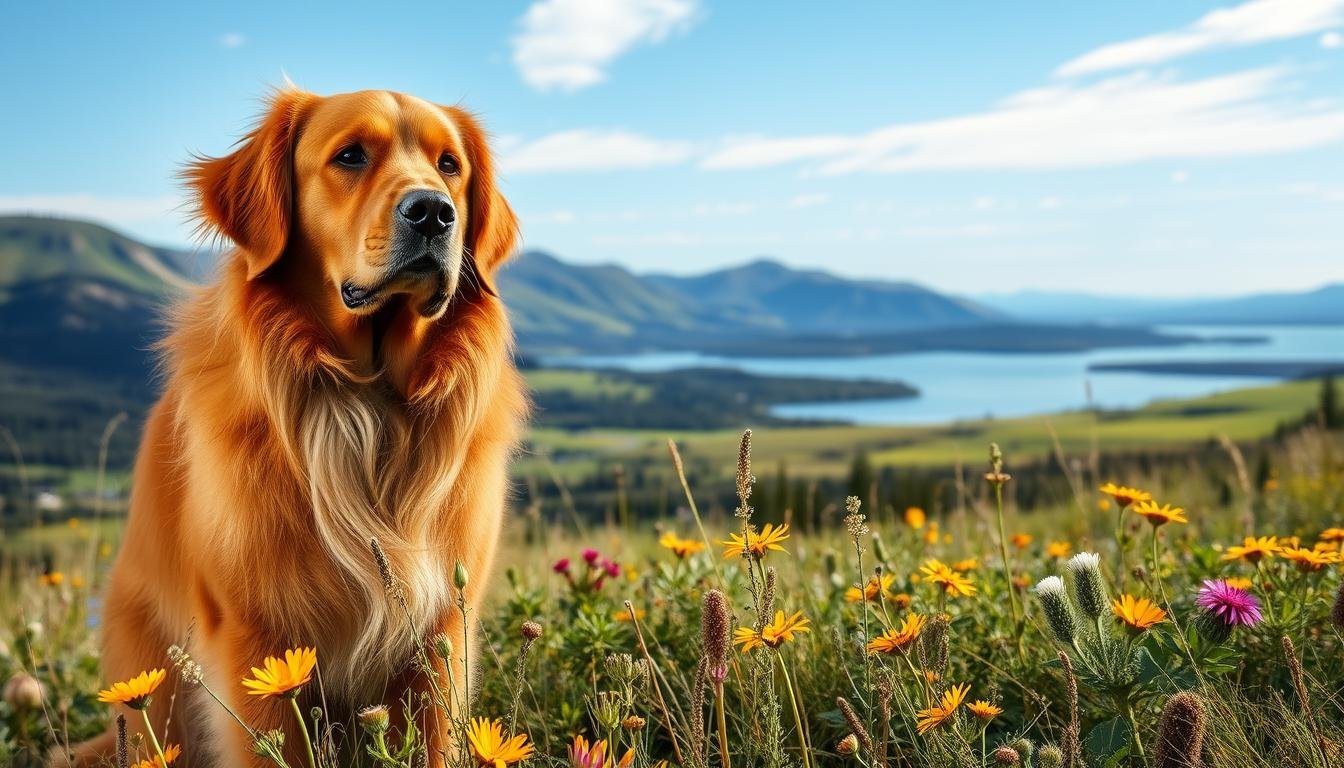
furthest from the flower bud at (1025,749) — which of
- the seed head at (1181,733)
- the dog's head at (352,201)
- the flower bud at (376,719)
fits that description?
the dog's head at (352,201)

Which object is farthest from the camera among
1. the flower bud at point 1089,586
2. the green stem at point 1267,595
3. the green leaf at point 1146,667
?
the green stem at point 1267,595

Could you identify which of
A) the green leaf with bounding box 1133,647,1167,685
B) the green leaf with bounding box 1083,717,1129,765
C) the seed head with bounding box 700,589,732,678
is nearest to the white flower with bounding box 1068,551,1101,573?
the green leaf with bounding box 1133,647,1167,685

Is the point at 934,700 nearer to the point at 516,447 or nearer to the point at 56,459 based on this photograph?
the point at 516,447

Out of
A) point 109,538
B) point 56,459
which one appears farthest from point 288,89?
point 56,459

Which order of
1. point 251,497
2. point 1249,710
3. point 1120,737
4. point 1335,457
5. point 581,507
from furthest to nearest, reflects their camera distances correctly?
point 581,507
point 1335,457
point 251,497
point 1249,710
point 1120,737

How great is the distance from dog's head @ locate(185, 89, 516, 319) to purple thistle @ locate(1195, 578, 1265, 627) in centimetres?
255

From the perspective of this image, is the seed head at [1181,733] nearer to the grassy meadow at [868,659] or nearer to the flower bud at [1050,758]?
the grassy meadow at [868,659]

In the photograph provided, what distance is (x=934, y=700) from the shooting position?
2.67 meters

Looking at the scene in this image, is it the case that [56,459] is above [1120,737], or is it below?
below

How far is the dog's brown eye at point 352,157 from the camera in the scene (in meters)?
3.52

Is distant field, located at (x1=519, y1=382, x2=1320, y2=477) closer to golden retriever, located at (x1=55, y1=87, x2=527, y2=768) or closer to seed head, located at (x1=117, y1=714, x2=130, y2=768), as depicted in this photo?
golden retriever, located at (x1=55, y1=87, x2=527, y2=768)

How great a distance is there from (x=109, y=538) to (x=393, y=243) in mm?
8594

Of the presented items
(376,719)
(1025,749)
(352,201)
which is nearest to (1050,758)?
(1025,749)

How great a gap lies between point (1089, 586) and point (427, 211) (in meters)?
2.30
